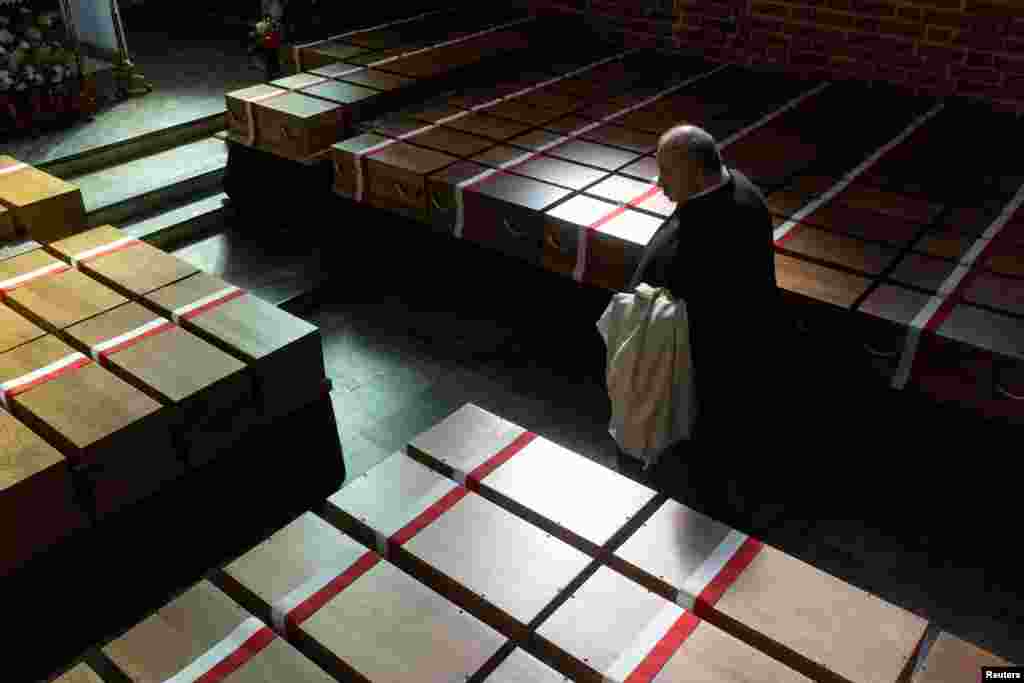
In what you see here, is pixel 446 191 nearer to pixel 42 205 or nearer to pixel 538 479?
pixel 42 205

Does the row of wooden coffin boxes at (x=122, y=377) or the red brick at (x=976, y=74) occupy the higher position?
the red brick at (x=976, y=74)

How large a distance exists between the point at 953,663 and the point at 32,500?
321 centimetres

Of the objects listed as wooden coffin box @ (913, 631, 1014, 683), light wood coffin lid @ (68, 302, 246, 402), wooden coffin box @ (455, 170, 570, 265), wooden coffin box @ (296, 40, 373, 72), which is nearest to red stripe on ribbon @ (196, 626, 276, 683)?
light wood coffin lid @ (68, 302, 246, 402)

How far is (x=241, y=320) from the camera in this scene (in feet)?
14.4

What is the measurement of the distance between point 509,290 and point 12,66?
17.0 ft

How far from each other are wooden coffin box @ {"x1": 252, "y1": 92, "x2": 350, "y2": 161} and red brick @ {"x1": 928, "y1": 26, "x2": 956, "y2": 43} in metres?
4.32

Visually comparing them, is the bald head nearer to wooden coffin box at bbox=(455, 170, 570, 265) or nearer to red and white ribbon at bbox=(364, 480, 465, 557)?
red and white ribbon at bbox=(364, 480, 465, 557)

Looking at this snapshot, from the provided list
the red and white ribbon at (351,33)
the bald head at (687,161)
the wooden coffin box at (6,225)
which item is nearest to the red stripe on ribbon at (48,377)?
the wooden coffin box at (6,225)

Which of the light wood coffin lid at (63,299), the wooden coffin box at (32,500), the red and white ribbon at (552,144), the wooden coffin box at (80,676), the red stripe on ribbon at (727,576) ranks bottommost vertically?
the wooden coffin box at (32,500)

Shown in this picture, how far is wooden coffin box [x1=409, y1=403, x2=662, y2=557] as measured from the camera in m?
3.05

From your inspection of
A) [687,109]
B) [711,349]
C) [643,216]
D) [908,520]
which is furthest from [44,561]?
[687,109]

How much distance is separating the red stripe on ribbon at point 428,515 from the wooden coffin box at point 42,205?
3785mm

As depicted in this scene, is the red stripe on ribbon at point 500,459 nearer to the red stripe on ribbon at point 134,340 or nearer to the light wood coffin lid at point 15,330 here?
the red stripe on ribbon at point 134,340

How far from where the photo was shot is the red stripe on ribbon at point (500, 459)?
3.26 metres
